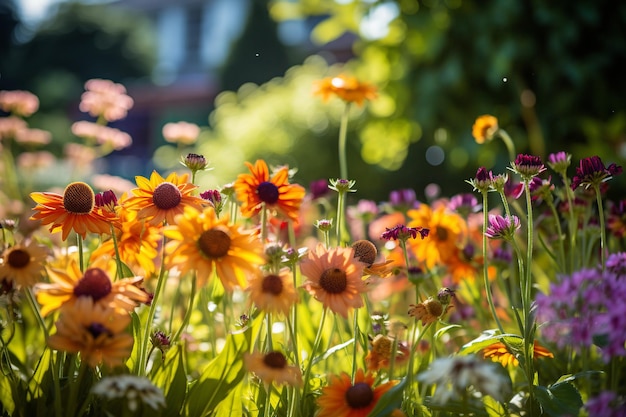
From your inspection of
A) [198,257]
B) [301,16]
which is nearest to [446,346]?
[198,257]

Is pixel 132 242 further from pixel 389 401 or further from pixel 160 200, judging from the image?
pixel 389 401

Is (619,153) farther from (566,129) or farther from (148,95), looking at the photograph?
(148,95)

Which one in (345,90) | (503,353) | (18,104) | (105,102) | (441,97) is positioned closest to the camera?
(503,353)

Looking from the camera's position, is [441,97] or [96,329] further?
[441,97]

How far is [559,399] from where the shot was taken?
78 centimetres

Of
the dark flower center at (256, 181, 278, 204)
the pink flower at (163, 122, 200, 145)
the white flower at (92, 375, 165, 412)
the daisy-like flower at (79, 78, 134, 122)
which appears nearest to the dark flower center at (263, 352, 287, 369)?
the white flower at (92, 375, 165, 412)

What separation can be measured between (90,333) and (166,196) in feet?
0.67

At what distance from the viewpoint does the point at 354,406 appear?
73cm

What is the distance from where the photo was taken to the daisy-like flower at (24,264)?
2.25 ft

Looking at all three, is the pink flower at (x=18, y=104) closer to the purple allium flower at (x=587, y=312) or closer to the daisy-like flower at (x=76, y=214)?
the daisy-like flower at (x=76, y=214)

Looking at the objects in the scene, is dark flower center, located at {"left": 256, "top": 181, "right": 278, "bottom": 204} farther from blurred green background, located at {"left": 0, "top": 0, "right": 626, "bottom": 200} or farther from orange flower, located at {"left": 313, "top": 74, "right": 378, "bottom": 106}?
orange flower, located at {"left": 313, "top": 74, "right": 378, "bottom": 106}

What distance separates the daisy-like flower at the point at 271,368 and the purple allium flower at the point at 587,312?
24cm

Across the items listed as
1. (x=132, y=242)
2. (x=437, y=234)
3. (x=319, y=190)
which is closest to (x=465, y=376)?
(x=132, y=242)

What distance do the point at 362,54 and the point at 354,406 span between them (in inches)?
116
